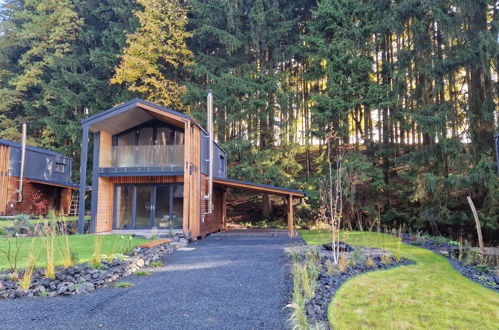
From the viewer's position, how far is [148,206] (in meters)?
14.0

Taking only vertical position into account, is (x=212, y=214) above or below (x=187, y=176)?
below

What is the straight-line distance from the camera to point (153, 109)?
12953 mm

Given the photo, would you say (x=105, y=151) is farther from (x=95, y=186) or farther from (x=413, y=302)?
(x=413, y=302)

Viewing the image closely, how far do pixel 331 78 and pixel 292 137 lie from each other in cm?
434

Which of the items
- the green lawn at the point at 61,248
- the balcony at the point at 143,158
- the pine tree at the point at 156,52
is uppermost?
the pine tree at the point at 156,52

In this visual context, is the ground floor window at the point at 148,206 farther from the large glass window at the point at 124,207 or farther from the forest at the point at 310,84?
the forest at the point at 310,84

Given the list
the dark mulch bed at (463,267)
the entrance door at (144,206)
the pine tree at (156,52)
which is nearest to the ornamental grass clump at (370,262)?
the dark mulch bed at (463,267)

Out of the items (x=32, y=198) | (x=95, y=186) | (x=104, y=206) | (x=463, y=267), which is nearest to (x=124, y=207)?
(x=104, y=206)

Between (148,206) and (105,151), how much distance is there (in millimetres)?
2939

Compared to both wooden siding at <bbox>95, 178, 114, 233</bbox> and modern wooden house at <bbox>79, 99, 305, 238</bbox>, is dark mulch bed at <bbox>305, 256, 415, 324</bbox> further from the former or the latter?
wooden siding at <bbox>95, 178, 114, 233</bbox>

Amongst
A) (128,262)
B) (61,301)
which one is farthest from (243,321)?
(128,262)

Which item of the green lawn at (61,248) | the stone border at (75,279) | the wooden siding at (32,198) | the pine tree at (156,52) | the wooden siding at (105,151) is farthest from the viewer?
the pine tree at (156,52)

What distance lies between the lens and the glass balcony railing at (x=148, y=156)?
13617mm

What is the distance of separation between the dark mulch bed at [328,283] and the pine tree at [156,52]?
17371 mm
